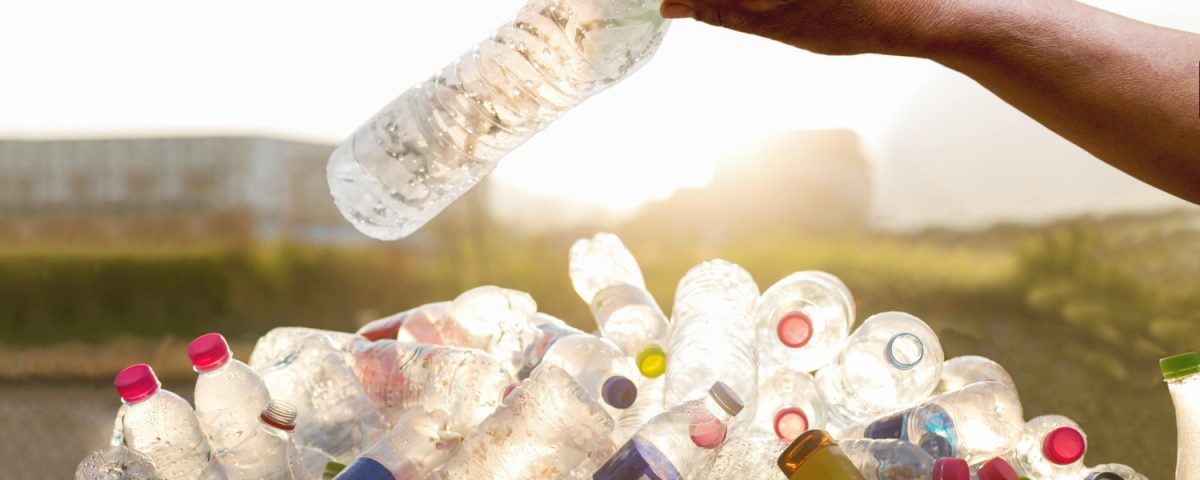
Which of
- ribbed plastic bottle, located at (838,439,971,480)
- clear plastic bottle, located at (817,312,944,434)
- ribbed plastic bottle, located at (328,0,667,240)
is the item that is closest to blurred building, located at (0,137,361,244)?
ribbed plastic bottle, located at (328,0,667,240)

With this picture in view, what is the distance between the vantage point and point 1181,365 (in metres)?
0.97

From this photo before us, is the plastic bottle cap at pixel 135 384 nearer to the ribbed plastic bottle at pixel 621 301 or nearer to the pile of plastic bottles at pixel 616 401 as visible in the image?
the pile of plastic bottles at pixel 616 401

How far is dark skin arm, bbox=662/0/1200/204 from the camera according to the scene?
3.06 feet

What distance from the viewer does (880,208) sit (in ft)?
13.6

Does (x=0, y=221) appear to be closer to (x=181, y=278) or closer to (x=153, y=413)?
(x=181, y=278)

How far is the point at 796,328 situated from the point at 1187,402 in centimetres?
44

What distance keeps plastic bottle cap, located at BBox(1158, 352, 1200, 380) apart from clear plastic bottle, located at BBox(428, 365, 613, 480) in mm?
624

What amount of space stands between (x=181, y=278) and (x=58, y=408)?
886 mm

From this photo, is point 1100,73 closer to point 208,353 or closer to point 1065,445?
point 1065,445

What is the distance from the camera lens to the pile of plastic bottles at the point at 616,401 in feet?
2.98

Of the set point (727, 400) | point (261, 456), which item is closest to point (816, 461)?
point (727, 400)

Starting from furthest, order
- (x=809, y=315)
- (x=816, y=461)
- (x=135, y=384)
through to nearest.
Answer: (x=809, y=315)
(x=135, y=384)
(x=816, y=461)

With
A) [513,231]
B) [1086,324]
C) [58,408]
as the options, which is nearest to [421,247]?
[513,231]

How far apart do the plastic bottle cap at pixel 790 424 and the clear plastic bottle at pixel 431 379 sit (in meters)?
0.35
